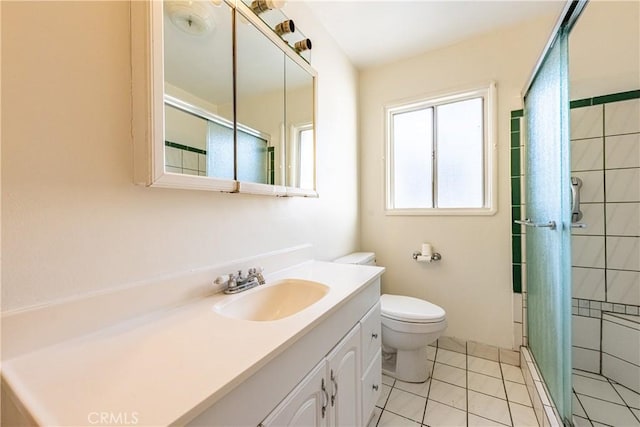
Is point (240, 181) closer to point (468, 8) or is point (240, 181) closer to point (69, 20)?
point (69, 20)

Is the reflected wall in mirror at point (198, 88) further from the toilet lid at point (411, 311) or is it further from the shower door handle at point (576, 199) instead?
the shower door handle at point (576, 199)

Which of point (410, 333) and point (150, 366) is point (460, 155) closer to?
point (410, 333)

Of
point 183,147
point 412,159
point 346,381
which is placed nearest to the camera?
point 183,147

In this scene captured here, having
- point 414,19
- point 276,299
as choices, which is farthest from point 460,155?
point 276,299

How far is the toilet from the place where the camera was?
156 centimetres

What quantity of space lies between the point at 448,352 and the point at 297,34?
2.41 metres

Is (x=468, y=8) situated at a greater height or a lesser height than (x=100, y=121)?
greater

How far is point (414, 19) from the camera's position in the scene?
68.2 inches

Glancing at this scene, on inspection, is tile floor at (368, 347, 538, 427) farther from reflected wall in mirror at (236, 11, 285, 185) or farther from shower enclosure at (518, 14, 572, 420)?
reflected wall in mirror at (236, 11, 285, 185)

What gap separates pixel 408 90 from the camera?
218 centimetres

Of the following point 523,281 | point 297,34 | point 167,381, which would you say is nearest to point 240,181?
point 167,381

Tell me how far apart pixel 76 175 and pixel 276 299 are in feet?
2.64

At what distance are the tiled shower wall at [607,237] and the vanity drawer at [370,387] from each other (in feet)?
3.68

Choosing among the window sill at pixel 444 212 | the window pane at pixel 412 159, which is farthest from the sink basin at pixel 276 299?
the window pane at pixel 412 159
